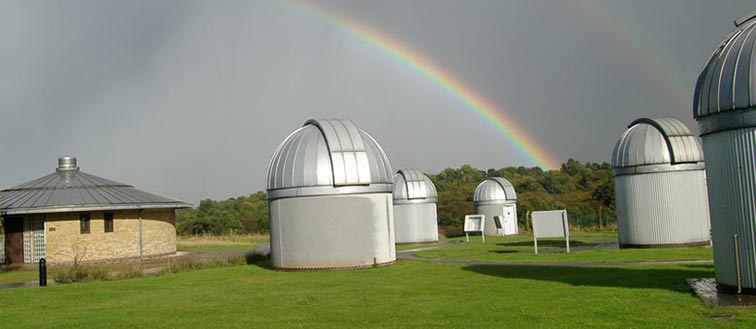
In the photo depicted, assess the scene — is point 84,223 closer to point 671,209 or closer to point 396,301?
point 396,301

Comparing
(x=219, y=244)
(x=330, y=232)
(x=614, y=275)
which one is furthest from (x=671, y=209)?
(x=219, y=244)

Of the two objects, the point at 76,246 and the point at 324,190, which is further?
the point at 76,246

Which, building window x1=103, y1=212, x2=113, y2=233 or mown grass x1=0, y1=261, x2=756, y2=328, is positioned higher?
building window x1=103, y1=212, x2=113, y2=233

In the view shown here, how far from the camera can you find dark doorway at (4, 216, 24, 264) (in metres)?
33.9

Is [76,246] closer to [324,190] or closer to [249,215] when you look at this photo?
[324,190]

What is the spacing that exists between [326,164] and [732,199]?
13585 millimetres

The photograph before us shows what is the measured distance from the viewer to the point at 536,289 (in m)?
15.2

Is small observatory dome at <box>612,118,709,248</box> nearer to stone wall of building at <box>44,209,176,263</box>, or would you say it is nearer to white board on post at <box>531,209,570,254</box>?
white board on post at <box>531,209,570,254</box>

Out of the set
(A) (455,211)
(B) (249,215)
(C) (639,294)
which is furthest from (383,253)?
(B) (249,215)

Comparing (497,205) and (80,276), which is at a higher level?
(497,205)

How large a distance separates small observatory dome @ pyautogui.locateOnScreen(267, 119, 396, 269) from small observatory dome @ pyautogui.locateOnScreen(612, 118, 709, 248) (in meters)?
10.6

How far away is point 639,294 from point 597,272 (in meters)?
4.75

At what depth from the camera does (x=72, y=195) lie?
35.3 meters

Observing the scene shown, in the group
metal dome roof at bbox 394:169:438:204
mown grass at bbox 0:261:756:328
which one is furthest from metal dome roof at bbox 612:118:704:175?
metal dome roof at bbox 394:169:438:204
